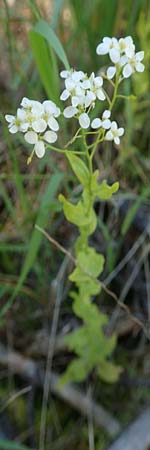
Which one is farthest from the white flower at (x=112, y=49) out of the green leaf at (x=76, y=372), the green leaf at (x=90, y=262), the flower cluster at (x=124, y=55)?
the green leaf at (x=76, y=372)

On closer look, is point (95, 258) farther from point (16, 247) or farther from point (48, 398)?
point (48, 398)

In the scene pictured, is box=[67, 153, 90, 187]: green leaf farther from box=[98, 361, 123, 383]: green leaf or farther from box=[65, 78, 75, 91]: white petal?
box=[98, 361, 123, 383]: green leaf

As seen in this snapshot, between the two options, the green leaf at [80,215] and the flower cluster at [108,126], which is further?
the green leaf at [80,215]

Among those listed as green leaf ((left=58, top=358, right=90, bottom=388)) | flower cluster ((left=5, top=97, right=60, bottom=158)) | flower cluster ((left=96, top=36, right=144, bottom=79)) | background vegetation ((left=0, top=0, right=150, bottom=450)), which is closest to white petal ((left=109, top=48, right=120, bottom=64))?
flower cluster ((left=96, top=36, right=144, bottom=79))

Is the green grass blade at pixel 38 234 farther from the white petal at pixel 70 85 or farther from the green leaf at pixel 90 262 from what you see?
the white petal at pixel 70 85

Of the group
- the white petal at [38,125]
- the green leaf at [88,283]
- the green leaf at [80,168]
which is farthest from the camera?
the green leaf at [88,283]

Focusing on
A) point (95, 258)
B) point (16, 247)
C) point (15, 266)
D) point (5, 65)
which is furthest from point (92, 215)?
point (5, 65)
